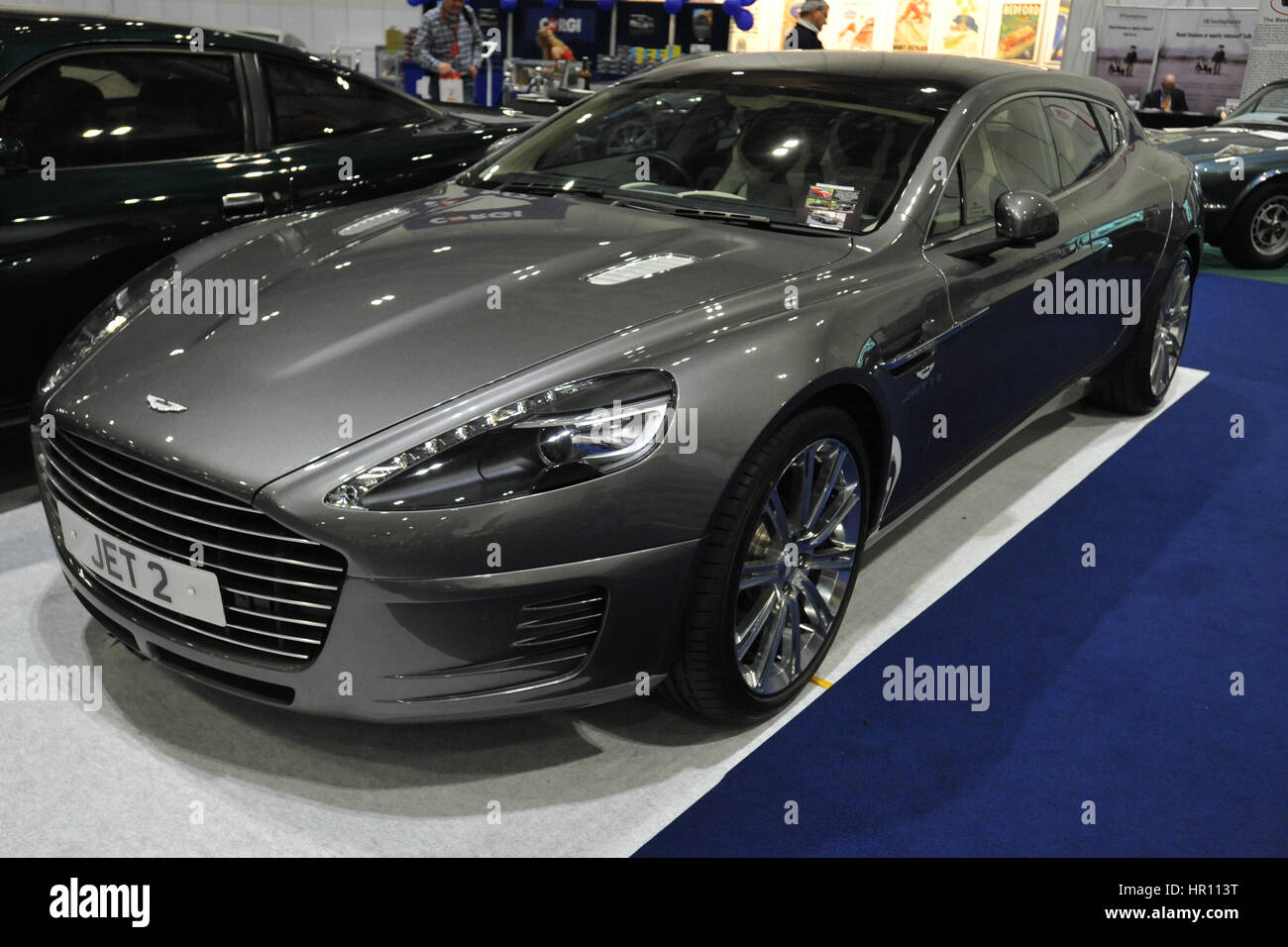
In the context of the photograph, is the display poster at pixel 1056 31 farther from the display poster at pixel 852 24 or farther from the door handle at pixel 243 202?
the door handle at pixel 243 202

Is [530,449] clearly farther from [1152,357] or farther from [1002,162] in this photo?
[1152,357]

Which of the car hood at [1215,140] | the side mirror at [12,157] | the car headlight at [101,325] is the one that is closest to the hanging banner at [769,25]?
the car hood at [1215,140]

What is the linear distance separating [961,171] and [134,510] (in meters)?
1.92

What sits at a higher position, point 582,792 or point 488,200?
point 488,200

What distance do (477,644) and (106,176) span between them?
214 cm

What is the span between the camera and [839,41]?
1594 centimetres

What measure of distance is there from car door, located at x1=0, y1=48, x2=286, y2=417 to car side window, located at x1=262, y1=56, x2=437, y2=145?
14 cm

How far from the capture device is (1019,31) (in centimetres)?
1466

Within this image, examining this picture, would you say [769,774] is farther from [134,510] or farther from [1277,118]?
[1277,118]

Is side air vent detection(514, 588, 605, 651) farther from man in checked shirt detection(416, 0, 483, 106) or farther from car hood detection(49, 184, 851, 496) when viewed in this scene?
man in checked shirt detection(416, 0, 483, 106)

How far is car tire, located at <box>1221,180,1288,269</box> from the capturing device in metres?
7.06

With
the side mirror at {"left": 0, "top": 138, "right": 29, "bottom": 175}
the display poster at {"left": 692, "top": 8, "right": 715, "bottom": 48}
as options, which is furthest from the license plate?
the display poster at {"left": 692, "top": 8, "right": 715, "bottom": 48}

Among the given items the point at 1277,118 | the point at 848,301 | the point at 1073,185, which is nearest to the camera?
the point at 848,301
